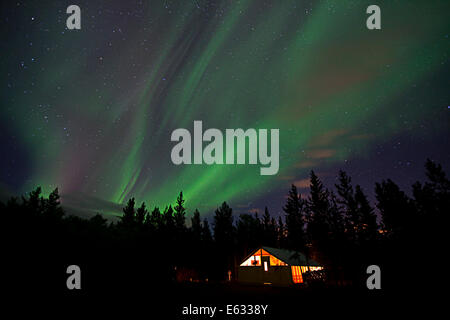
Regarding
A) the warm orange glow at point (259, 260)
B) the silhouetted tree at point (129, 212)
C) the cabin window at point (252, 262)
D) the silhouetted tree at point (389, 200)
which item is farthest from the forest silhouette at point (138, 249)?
the silhouetted tree at point (129, 212)

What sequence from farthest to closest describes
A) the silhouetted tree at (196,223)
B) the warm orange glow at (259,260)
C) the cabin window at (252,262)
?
the silhouetted tree at (196,223)
the cabin window at (252,262)
the warm orange glow at (259,260)

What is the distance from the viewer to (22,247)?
805 centimetres

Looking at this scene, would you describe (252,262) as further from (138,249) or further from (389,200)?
(389,200)

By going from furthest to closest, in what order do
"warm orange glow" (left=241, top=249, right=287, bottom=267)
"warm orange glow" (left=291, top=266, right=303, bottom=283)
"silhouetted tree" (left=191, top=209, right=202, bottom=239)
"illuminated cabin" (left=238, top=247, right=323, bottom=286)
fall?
"silhouetted tree" (left=191, top=209, right=202, bottom=239)
"warm orange glow" (left=241, top=249, right=287, bottom=267)
"warm orange glow" (left=291, top=266, right=303, bottom=283)
"illuminated cabin" (left=238, top=247, right=323, bottom=286)

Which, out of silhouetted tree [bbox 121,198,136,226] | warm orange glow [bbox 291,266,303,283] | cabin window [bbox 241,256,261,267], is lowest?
warm orange glow [bbox 291,266,303,283]

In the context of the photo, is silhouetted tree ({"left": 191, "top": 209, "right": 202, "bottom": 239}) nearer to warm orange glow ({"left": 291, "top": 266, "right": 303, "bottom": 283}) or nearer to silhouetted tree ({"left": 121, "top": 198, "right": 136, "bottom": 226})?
silhouetted tree ({"left": 121, "top": 198, "right": 136, "bottom": 226})

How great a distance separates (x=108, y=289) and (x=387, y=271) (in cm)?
1445

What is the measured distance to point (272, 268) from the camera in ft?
97.5

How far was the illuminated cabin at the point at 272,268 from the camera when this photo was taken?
94.2 feet

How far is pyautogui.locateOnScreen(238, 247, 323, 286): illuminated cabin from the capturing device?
28.7m

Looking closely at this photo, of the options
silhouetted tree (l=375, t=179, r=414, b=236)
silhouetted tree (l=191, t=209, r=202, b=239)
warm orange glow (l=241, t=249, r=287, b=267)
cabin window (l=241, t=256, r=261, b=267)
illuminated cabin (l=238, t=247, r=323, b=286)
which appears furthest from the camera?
silhouetted tree (l=191, t=209, r=202, b=239)

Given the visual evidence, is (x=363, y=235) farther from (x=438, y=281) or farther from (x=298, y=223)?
(x=438, y=281)

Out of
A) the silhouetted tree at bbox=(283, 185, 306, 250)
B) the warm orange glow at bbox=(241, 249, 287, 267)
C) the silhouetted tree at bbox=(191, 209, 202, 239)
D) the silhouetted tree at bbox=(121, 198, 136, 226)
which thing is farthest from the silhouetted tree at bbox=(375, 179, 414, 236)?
the silhouetted tree at bbox=(121, 198, 136, 226)

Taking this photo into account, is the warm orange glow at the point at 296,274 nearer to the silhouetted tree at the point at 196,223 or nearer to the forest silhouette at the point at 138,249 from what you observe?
the forest silhouette at the point at 138,249
